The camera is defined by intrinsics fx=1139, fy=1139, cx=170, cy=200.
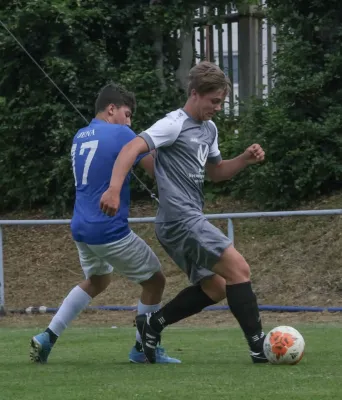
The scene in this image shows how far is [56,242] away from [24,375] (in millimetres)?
8844

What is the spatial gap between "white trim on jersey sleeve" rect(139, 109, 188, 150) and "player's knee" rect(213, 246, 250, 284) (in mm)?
755

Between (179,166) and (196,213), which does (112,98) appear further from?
(196,213)

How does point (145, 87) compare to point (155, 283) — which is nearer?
point (155, 283)

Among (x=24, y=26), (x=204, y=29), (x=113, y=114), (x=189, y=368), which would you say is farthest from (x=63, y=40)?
(x=189, y=368)

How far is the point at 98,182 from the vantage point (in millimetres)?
7363

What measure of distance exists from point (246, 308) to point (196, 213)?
65 centimetres

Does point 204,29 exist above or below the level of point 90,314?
above

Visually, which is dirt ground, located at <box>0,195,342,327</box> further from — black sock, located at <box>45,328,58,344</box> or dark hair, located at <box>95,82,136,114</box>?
dark hair, located at <box>95,82,136,114</box>

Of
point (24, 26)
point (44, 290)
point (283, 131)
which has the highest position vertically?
point (24, 26)

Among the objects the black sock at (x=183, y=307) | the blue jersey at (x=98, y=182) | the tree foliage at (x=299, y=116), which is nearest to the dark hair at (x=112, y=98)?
the blue jersey at (x=98, y=182)

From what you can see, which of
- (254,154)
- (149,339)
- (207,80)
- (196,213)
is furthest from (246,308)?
(207,80)

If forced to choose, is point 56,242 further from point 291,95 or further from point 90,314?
point 291,95

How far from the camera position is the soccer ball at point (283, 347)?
679 cm

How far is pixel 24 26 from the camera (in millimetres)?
15914
